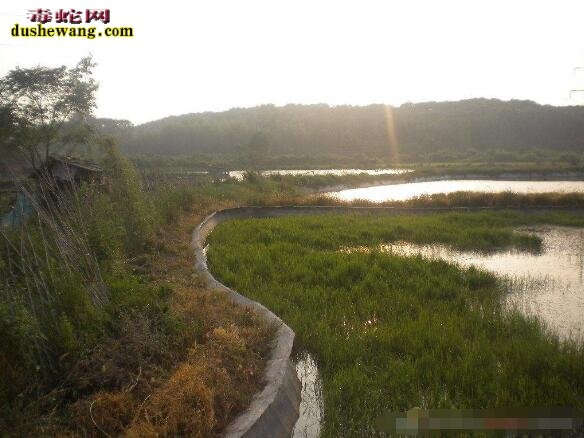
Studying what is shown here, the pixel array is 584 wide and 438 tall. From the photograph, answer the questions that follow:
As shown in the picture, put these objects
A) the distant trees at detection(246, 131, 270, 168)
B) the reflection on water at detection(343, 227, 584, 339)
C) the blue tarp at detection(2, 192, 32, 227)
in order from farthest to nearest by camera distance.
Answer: the distant trees at detection(246, 131, 270, 168)
the reflection on water at detection(343, 227, 584, 339)
the blue tarp at detection(2, 192, 32, 227)

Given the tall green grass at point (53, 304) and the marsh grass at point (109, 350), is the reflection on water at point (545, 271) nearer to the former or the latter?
the marsh grass at point (109, 350)

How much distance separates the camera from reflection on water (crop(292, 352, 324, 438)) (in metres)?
3.74

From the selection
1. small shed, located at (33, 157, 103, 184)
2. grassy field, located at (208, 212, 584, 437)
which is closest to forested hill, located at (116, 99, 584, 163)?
small shed, located at (33, 157, 103, 184)

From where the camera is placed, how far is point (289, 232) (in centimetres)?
1109

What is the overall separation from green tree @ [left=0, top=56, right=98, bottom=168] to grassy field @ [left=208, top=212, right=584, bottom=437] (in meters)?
14.3

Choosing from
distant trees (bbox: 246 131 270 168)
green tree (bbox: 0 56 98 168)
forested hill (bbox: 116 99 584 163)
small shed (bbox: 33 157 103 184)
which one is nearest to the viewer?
small shed (bbox: 33 157 103 184)

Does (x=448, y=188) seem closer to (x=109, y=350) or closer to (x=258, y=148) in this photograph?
(x=109, y=350)

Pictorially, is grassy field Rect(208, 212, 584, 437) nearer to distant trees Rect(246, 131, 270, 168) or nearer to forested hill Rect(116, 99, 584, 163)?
distant trees Rect(246, 131, 270, 168)

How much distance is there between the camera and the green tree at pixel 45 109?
63.9ft

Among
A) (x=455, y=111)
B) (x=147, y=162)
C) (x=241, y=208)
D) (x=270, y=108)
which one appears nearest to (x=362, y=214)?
(x=241, y=208)

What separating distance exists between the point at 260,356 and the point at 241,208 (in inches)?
429

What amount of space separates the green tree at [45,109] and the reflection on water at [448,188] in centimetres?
1274

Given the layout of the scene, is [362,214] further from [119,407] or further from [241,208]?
[119,407]

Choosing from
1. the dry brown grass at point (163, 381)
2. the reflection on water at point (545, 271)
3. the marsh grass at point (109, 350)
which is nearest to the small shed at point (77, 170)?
the reflection on water at point (545, 271)
